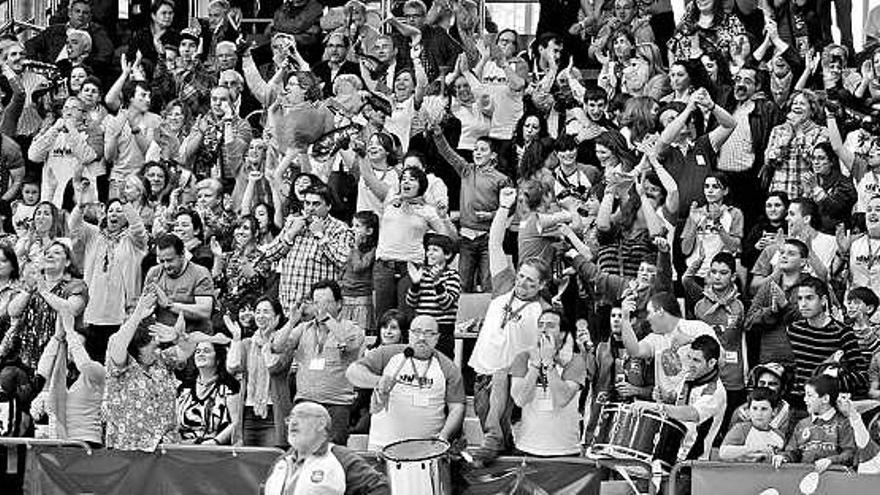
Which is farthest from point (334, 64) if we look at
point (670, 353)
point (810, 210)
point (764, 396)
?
point (764, 396)

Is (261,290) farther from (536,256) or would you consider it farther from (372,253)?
(536,256)

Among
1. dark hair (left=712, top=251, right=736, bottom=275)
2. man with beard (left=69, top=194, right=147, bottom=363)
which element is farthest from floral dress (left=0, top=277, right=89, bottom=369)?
dark hair (left=712, top=251, right=736, bottom=275)

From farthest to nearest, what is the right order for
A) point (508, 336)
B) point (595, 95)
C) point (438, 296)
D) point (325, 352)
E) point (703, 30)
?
point (703, 30), point (595, 95), point (438, 296), point (325, 352), point (508, 336)

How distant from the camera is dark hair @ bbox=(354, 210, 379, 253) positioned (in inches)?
752

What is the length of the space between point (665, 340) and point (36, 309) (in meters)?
4.97

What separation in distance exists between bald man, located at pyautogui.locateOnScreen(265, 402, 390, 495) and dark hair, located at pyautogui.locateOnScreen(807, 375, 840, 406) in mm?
2842

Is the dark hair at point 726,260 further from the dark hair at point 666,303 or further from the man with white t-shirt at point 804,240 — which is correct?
the dark hair at point 666,303

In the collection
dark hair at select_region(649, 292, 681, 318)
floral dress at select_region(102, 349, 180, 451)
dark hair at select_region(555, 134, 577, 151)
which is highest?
dark hair at select_region(555, 134, 577, 151)

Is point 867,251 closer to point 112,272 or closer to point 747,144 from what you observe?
point 747,144

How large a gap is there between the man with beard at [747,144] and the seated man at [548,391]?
4.20 meters

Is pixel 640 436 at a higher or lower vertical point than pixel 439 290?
lower

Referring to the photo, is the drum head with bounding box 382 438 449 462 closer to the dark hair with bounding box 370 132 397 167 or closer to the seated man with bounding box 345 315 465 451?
the seated man with bounding box 345 315 465 451

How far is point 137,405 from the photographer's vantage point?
17.3 meters

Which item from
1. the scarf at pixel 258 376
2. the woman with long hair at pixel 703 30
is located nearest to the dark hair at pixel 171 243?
the scarf at pixel 258 376
